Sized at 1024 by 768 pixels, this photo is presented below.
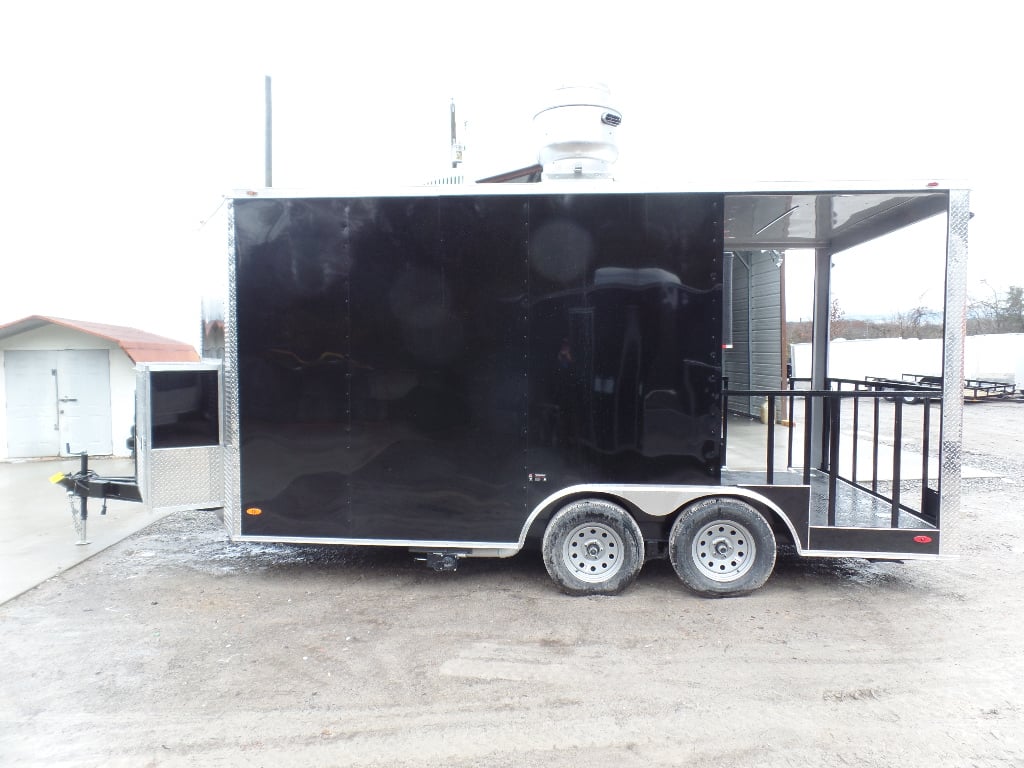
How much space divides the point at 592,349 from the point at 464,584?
2.13 m

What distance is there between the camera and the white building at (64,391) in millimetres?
A: 11703

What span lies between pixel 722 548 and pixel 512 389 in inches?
77.1

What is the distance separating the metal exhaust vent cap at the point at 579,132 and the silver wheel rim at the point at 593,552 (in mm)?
2776

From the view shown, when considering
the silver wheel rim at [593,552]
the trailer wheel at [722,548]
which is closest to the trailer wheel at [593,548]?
the silver wheel rim at [593,552]

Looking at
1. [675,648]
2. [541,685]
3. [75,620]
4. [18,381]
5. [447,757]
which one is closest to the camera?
[447,757]

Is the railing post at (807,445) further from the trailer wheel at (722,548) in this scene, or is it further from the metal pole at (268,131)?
the metal pole at (268,131)

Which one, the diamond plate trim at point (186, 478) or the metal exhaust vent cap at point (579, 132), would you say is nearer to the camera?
the diamond plate trim at point (186, 478)

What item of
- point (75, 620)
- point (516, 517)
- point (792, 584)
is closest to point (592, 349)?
point (516, 517)

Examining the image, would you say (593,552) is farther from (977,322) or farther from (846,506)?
(977,322)

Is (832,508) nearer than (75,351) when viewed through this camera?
Yes

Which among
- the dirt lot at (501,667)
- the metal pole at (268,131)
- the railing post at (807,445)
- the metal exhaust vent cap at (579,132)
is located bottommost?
the dirt lot at (501,667)

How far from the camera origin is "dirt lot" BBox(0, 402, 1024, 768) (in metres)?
3.23

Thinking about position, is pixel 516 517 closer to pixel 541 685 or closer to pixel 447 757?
pixel 541 685

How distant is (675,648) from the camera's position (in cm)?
424
